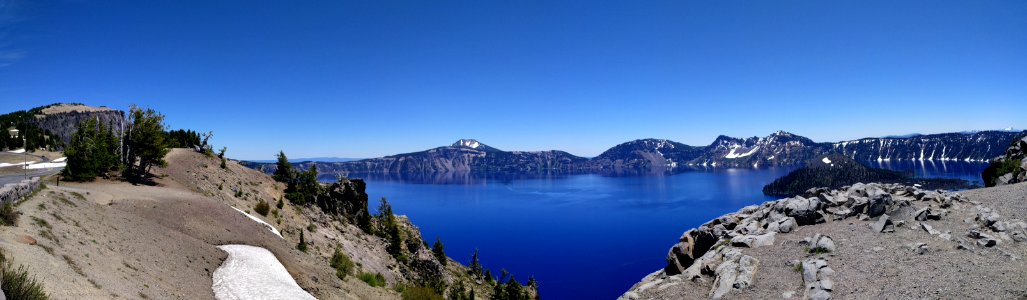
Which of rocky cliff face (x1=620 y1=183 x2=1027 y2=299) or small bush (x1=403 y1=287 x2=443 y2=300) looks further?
small bush (x1=403 y1=287 x2=443 y2=300)

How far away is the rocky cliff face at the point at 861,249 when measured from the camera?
1481 cm

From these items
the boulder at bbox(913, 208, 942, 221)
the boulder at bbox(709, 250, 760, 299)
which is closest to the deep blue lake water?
the boulder at bbox(913, 208, 942, 221)

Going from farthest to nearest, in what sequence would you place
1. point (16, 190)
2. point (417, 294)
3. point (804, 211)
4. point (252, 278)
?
point (417, 294), point (804, 211), point (252, 278), point (16, 190)

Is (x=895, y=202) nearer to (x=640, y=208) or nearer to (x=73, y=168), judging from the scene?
(x=73, y=168)

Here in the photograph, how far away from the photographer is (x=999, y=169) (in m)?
37.3

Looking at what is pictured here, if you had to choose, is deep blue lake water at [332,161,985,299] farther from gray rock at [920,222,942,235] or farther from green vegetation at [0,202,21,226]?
green vegetation at [0,202,21,226]

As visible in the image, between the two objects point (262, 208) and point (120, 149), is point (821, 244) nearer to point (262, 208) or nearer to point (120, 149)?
point (262, 208)

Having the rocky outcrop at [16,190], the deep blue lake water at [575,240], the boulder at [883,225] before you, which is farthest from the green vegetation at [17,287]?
the deep blue lake water at [575,240]

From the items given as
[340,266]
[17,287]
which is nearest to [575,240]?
[340,266]

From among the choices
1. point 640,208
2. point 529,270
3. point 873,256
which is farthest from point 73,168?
point 640,208

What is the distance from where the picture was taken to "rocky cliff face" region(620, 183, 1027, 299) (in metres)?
14.8

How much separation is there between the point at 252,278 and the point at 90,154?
2408 centimetres

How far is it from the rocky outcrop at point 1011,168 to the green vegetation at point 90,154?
64473 mm

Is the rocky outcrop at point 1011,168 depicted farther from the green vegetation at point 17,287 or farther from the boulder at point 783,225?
the green vegetation at point 17,287
